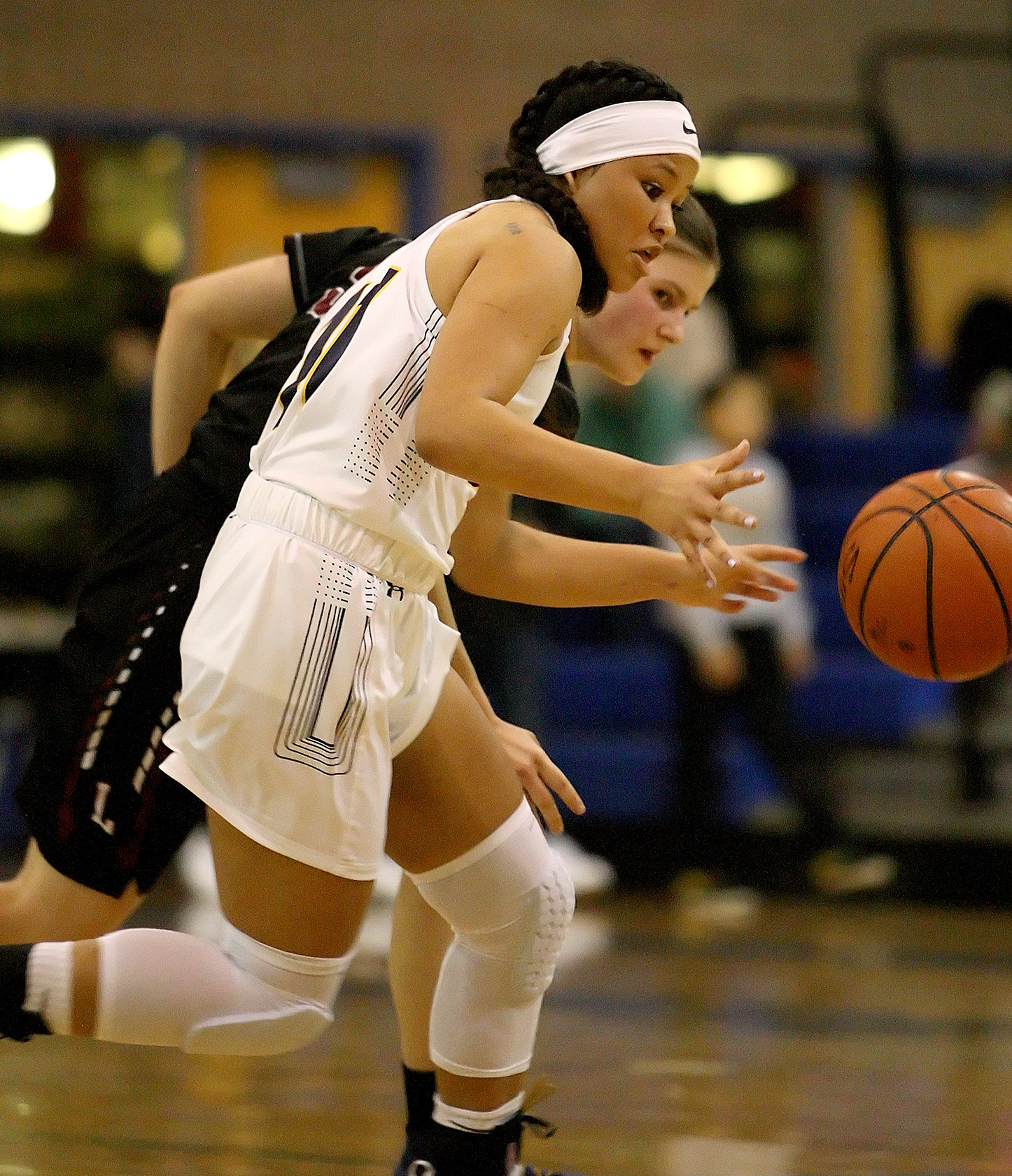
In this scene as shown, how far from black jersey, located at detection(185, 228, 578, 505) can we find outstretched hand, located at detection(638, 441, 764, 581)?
0.62m

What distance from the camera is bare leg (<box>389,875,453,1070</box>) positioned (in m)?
2.65


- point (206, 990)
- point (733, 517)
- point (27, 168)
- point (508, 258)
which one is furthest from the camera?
point (27, 168)

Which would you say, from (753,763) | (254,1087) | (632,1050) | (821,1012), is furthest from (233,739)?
(753,763)

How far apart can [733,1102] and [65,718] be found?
5.23 ft

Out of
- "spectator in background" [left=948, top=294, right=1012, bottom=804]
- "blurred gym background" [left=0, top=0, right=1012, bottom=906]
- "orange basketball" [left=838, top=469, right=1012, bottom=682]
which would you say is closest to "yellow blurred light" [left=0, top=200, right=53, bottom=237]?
"blurred gym background" [left=0, top=0, right=1012, bottom=906]

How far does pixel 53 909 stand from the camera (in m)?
2.56

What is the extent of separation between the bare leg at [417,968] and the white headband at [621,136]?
1.12 m

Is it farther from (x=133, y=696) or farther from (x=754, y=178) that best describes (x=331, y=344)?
(x=754, y=178)

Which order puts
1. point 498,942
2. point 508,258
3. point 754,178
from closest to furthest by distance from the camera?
1. point 508,258
2. point 498,942
3. point 754,178

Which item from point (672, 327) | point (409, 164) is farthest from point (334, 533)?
point (409, 164)

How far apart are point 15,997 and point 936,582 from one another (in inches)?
58.5

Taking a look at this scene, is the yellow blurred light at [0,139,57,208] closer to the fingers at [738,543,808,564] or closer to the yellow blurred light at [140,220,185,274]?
the yellow blurred light at [140,220,185,274]

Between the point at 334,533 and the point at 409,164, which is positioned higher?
the point at 409,164

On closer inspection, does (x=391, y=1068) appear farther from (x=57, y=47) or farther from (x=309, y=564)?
(x=57, y=47)
